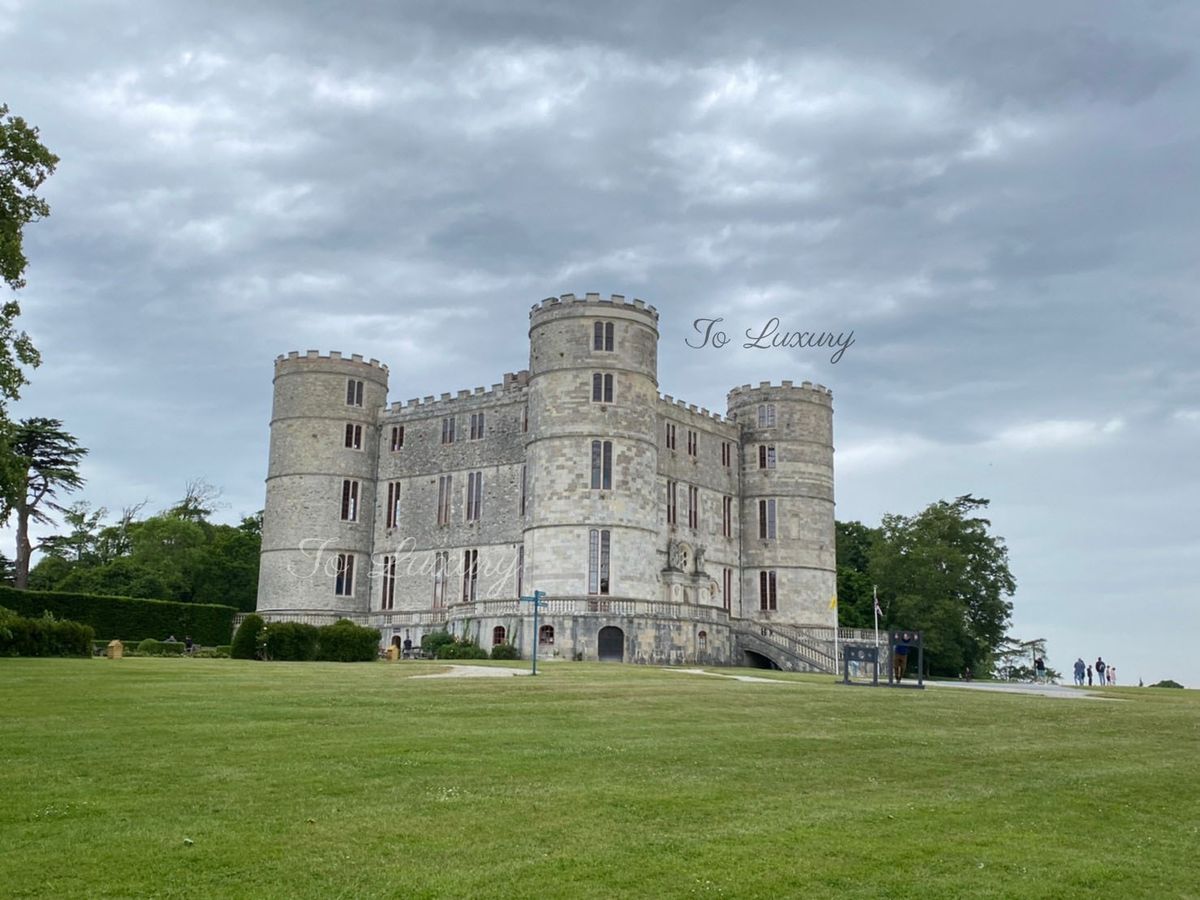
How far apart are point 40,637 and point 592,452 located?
928 inches

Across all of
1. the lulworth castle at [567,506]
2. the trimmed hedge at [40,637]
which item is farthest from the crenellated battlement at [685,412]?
the trimmed hedge at [40,637]

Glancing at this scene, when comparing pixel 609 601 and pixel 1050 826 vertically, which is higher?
pixel 609 601

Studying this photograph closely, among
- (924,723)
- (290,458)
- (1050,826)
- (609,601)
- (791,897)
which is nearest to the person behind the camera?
(791,897)

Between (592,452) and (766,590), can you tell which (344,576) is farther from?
(766,590)

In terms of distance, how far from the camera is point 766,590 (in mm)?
62031

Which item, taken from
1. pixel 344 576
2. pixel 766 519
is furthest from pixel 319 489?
pixel 766 519

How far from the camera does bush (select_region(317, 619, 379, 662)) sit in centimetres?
3984

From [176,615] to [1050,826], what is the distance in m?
50.2

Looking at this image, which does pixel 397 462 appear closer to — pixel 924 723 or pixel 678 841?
pixel 924 723

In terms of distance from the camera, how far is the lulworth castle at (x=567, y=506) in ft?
168

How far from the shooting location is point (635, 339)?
53.6 metres

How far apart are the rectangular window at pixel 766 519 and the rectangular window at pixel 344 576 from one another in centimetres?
2107

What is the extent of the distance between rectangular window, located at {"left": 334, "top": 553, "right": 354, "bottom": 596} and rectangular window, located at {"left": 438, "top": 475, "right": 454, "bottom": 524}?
18.1 ft

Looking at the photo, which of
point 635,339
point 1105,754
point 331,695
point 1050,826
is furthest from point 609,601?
point 1050,826
